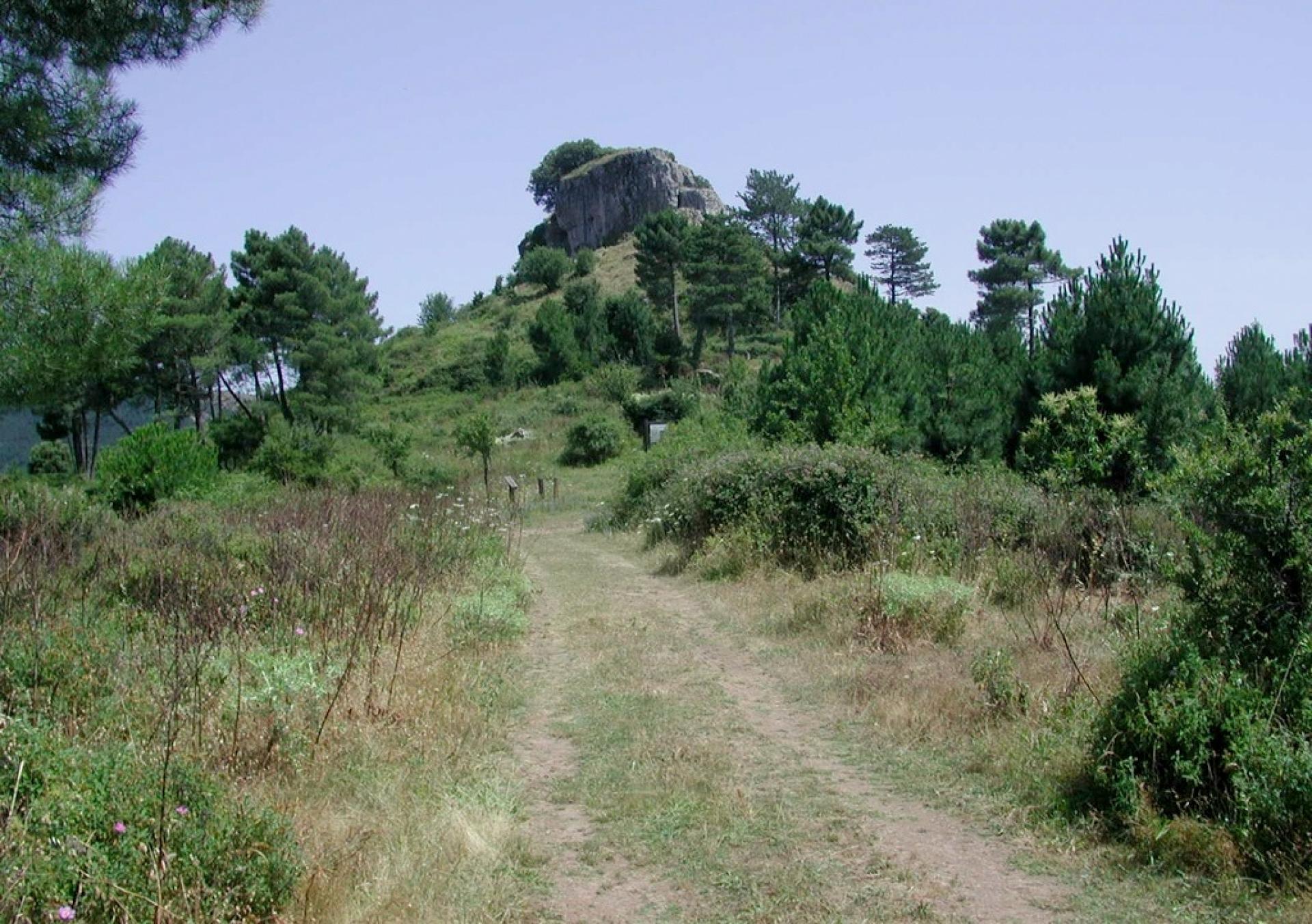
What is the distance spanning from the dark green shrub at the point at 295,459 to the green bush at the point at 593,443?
33.2 ft

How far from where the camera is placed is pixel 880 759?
6.21 metres

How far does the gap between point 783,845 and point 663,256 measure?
5861 centimetres

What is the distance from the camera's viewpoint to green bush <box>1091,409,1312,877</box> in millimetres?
4398

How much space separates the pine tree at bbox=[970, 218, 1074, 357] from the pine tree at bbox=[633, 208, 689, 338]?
Result: 16.5m

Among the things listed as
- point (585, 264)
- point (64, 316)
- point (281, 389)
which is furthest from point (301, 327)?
point (585, 264)

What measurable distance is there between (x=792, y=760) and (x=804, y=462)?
746 cm

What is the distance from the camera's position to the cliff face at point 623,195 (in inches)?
3733

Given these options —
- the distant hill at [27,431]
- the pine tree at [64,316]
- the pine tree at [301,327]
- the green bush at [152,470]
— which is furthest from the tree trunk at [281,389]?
the pine tree at [64,316]

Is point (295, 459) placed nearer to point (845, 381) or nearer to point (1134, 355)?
point (845, 381)

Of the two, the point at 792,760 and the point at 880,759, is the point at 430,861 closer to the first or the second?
the point at 792,760

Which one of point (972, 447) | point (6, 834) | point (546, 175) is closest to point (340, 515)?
point (6, 834)

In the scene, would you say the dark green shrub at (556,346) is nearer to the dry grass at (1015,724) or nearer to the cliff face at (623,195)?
the cliff face at (623,195)

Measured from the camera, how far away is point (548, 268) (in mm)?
78125

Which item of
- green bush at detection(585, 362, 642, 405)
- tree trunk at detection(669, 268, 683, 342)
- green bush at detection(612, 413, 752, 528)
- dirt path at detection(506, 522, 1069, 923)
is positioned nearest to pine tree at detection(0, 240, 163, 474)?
dirt path at detection(506, 522, 1069, 923)
